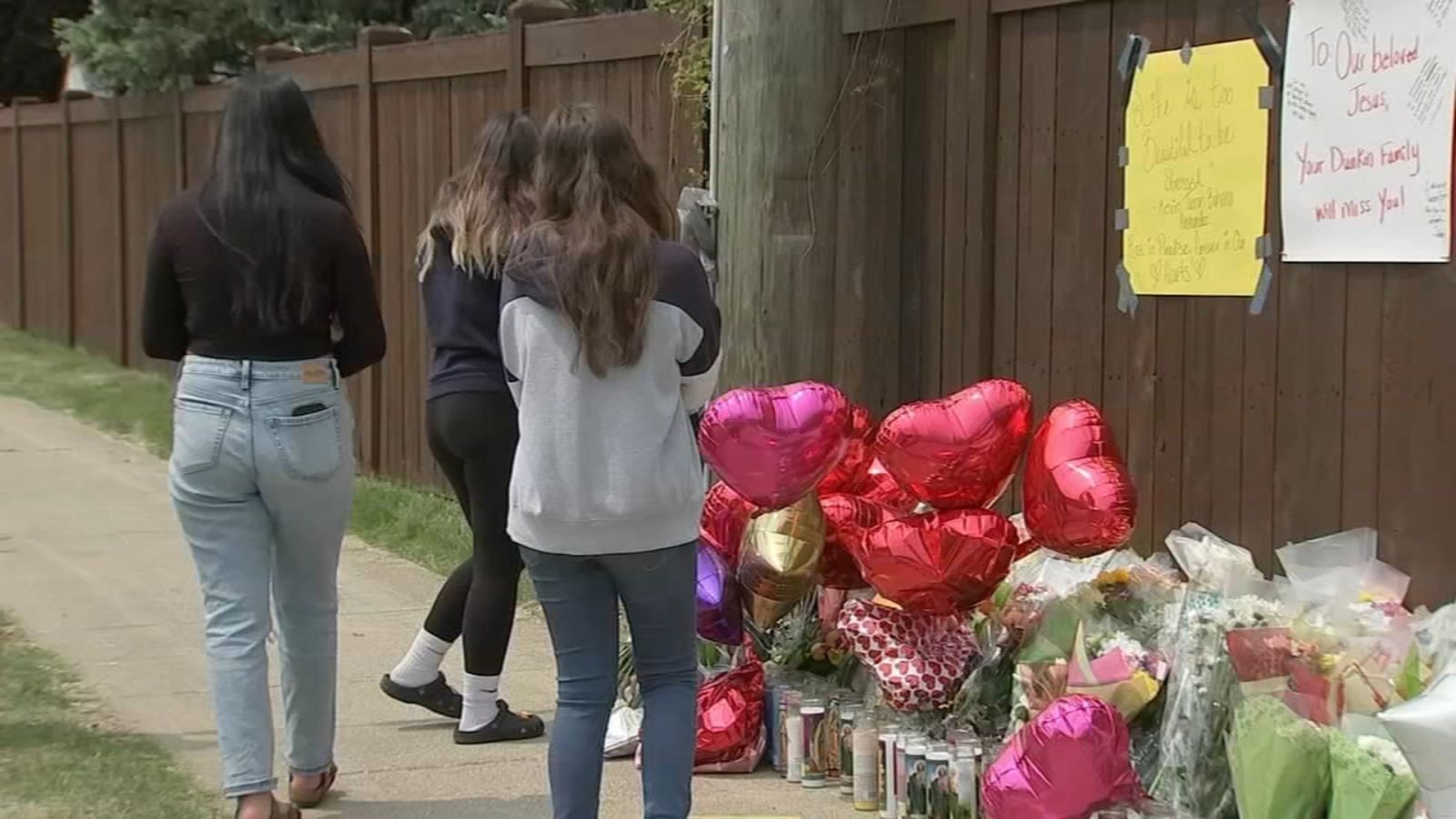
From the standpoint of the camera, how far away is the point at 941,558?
4605 millimetres

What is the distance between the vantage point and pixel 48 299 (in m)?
18.1

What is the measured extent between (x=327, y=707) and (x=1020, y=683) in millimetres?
1752

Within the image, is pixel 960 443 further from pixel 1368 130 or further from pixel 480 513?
pixel 480 513

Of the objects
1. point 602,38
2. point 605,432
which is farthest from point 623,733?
point 602,38

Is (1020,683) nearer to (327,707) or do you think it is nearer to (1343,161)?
(1343,161)

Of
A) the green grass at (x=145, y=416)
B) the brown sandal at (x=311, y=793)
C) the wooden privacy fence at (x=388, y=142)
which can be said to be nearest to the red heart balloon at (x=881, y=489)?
the brown sandal at (x=311, y=793)

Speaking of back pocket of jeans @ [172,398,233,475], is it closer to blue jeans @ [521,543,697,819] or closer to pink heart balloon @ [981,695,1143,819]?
blue jeans @ [521,543,697,819]

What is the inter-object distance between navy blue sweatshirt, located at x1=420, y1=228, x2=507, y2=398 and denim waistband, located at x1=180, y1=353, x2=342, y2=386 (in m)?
0.55

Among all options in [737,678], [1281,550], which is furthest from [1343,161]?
[737,678]

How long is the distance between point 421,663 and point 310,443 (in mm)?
1317

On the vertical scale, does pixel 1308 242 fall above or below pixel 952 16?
below

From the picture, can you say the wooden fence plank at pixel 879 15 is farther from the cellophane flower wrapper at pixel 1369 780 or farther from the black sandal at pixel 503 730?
the cellophane flower wrapper at pixel 1369 780

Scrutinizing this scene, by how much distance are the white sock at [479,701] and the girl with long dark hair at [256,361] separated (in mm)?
847

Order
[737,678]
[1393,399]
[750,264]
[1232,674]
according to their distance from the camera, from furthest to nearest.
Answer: [750,264]
[737,678]
[1393,399]
[1232,674]
